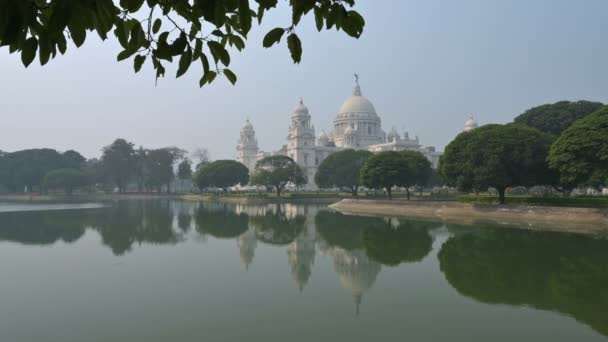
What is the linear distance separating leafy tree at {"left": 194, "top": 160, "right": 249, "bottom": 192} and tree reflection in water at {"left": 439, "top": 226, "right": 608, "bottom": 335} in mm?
52961

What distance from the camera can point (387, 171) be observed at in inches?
1836

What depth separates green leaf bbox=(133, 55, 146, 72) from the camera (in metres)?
3.35

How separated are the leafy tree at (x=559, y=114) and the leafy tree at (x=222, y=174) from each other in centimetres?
4157

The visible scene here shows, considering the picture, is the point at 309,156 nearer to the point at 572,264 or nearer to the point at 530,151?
the point at 530,151

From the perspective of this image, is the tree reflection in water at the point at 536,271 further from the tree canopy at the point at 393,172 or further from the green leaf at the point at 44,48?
the tree canopy at the point at 393,172

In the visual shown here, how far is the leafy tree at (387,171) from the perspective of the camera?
4653cm

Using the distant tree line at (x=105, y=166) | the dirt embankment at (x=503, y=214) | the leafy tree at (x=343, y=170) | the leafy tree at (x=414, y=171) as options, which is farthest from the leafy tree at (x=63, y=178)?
the leafy tree at (x=414, y=171)

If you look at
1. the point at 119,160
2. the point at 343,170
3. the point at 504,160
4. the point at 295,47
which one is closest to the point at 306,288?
the point at 295,47

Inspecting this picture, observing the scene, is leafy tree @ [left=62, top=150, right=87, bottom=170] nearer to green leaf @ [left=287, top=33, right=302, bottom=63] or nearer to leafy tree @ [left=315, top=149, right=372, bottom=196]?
leafy tree @ [left=315, top=149, right=372, bottom=196]

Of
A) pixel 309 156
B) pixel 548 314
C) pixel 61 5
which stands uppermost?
pixel 309 156

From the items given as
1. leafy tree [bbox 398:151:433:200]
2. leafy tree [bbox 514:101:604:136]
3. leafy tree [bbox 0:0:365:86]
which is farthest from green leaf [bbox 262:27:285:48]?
leafy tree [bbox 514:101:604:136]

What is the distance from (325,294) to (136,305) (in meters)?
4.61

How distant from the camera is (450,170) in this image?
1425 inches

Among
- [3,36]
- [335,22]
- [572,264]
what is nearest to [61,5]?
[3,36]
